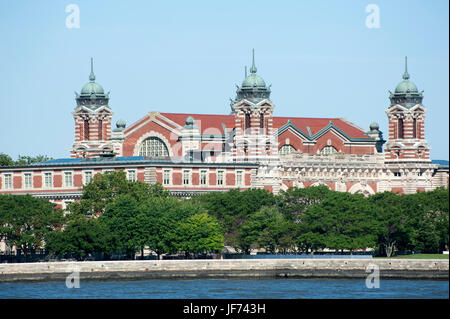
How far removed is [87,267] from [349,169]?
2230 inches

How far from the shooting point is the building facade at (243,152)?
152875 mm

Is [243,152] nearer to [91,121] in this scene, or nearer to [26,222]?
[91,121]

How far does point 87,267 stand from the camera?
12062 cm

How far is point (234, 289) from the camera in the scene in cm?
11094

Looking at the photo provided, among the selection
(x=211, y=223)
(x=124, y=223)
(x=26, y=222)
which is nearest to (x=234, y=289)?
(x=211, y=223)

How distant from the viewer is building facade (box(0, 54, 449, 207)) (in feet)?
502

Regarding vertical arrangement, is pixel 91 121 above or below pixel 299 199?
above

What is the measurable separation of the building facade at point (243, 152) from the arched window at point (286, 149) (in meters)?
0.11

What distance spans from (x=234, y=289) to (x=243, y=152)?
53.4 meters

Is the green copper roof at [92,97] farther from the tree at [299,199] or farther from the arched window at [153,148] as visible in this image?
the tree at [299,199]

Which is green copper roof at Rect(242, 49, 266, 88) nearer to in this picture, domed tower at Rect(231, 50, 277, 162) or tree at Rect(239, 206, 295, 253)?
domed tower at Rect(231, 50, 277, 162)

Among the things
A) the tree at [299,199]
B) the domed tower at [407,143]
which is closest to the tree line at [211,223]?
the tree at [299,199]

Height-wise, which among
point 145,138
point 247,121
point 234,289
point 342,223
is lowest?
point 234,289

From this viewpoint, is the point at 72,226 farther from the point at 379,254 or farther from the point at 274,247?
the point at 379,254
